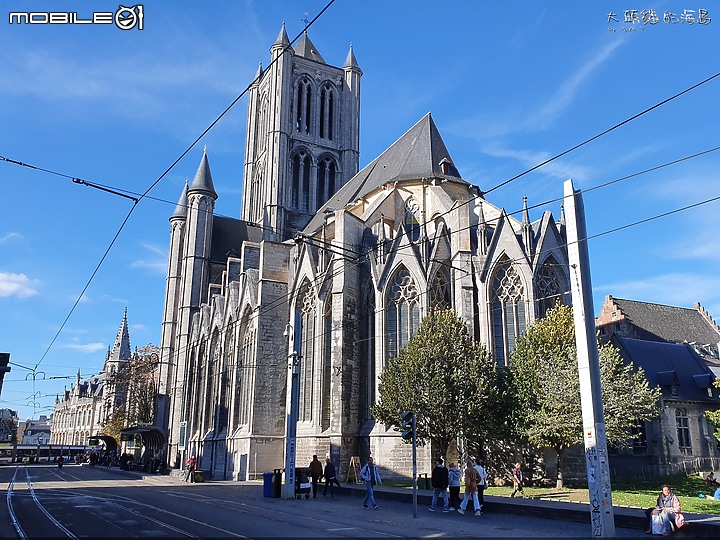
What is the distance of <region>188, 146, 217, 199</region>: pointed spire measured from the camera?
51.7 meters

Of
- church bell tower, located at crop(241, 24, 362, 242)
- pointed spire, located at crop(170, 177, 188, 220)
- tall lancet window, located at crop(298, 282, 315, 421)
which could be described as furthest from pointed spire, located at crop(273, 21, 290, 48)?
tall lancet window, located at crop(298, 282, 315, 421)

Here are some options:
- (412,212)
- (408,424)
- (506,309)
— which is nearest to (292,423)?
Answer: (408,424)

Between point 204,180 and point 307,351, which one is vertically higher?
point 204,180

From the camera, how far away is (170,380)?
171 feet

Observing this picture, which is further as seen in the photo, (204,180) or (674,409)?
(204,180)

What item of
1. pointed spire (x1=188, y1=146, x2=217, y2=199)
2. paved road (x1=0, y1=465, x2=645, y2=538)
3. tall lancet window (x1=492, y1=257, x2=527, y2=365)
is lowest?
paved road (x1=0, y1=465, x2=645, y2=538)

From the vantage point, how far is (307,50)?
63.0m

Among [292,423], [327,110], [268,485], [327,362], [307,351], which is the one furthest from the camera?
[327,110]

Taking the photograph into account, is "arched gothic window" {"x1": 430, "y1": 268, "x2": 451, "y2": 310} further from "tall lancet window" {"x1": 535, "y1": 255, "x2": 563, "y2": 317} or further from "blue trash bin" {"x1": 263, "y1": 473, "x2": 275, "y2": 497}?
"blue trash bin" {"x1": 263, "y1": 473, "x2": 275, "y2": 497}

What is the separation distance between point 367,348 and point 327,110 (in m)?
36.3

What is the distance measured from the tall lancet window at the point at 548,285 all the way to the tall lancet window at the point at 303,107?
118 ft

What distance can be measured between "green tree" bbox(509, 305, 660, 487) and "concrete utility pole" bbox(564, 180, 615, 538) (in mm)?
9769

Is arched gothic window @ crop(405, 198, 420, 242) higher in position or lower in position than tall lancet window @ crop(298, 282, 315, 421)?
higher

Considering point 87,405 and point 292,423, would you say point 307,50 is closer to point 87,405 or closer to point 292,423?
point 292,423
